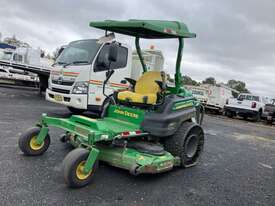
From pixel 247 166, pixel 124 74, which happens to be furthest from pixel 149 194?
pixel 124 74

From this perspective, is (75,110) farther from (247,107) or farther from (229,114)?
(229,114)

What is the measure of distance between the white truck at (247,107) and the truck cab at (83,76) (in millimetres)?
10997

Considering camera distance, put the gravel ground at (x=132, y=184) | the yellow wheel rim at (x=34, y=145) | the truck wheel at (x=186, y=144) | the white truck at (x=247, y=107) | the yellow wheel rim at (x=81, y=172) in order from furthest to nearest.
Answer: the white truck at (x=247, y=107), the truck wheel at (x=186, y=144), the yellow wheel rim at (x=34, y=145), the yellow wheel rim at (x=81, y=172), the gravel ground at (x=132, y=184)

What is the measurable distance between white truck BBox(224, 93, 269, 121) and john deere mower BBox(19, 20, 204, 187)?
12.4 metres

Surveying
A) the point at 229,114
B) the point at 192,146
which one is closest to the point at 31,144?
the point at 192,146

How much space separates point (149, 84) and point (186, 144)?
4.15 ft

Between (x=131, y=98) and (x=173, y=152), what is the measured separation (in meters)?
1.14

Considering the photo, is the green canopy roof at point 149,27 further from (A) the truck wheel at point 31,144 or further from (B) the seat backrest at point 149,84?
(A) the truck wheel at point 31,144

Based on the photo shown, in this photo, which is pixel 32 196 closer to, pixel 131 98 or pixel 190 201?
pixel 190 201

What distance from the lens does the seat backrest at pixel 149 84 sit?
4999mm

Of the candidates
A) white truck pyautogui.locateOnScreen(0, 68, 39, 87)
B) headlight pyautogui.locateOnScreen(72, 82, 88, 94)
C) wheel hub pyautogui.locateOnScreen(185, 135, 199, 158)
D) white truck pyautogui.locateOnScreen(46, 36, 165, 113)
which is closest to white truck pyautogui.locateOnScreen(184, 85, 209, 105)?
white truck pyautogui.locateOnScreen(0, 68, 39, 87)

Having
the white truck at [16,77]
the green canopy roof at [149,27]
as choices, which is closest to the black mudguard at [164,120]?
the green canopy roof at [149,27]

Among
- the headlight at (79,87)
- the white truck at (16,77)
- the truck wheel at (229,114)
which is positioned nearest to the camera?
the headlight at (79,87)

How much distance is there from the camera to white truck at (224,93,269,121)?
1661cm
